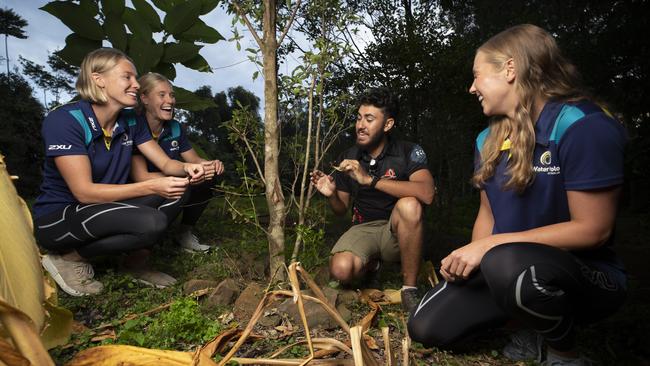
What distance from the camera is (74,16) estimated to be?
13.2 ft

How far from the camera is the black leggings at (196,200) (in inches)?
147

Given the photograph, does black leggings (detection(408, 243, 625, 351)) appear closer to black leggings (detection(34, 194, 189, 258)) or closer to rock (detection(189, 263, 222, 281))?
rock (detection(189, 263, 222, 281))

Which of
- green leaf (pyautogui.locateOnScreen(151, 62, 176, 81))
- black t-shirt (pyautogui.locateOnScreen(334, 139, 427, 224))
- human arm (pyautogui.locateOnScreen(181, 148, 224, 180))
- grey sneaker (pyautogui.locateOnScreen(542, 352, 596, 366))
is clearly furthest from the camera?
green leaf (pyautogui.locateOnScreen(151, 62, 176, 81))

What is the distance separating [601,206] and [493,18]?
6193 mm

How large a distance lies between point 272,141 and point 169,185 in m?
0.66

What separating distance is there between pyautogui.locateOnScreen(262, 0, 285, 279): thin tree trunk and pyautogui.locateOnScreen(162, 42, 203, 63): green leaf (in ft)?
6.04

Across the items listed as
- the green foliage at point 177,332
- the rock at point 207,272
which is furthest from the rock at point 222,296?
the rock at point 207,272

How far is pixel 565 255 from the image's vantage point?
1798 mm

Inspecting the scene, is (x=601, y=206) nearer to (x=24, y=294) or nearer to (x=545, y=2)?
(x=24, y=294)

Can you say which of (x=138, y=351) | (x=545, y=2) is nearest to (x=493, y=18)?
(x=545, y=2)

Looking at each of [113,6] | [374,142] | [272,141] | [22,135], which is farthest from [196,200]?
[22,135]

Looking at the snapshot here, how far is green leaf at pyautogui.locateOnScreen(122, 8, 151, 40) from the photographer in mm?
4176

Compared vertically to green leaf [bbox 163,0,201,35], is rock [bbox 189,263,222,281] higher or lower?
lower

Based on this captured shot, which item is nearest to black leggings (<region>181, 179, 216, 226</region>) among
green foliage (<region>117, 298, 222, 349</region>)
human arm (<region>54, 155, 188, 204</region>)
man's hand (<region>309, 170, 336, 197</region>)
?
human arm (<region>54, 155, 188, 204</region>)
